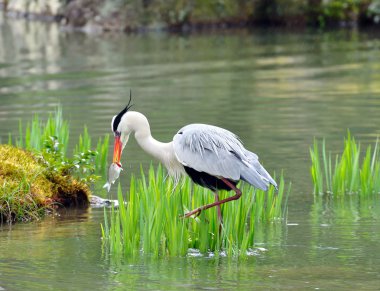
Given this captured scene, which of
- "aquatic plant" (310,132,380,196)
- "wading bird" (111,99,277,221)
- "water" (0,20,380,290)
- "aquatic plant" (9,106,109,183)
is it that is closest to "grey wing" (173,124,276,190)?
"wading bird" (111,99,277,221)

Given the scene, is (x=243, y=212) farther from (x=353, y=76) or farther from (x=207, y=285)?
(x=353, y=76)

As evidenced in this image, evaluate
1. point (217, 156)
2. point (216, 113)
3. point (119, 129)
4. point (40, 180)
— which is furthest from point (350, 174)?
point (216, 113)

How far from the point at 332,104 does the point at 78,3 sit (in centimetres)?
1947

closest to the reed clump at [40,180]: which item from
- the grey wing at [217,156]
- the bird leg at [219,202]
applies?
the grey wing at [217,156]

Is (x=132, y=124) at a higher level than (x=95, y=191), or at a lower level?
higher

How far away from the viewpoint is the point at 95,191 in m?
10.6

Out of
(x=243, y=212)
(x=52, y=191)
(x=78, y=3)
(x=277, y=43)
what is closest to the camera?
(x=243, y=212)

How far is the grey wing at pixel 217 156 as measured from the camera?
7477 mm

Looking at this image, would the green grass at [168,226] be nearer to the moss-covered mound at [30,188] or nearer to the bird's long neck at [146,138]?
the bird's long neck at [146,138]

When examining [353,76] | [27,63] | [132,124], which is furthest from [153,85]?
[132,124]

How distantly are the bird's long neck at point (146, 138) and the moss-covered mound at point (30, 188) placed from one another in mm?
1617

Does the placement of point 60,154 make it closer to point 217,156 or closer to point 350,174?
point 217,156

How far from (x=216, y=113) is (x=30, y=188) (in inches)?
274

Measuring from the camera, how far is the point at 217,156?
756 centimetres
